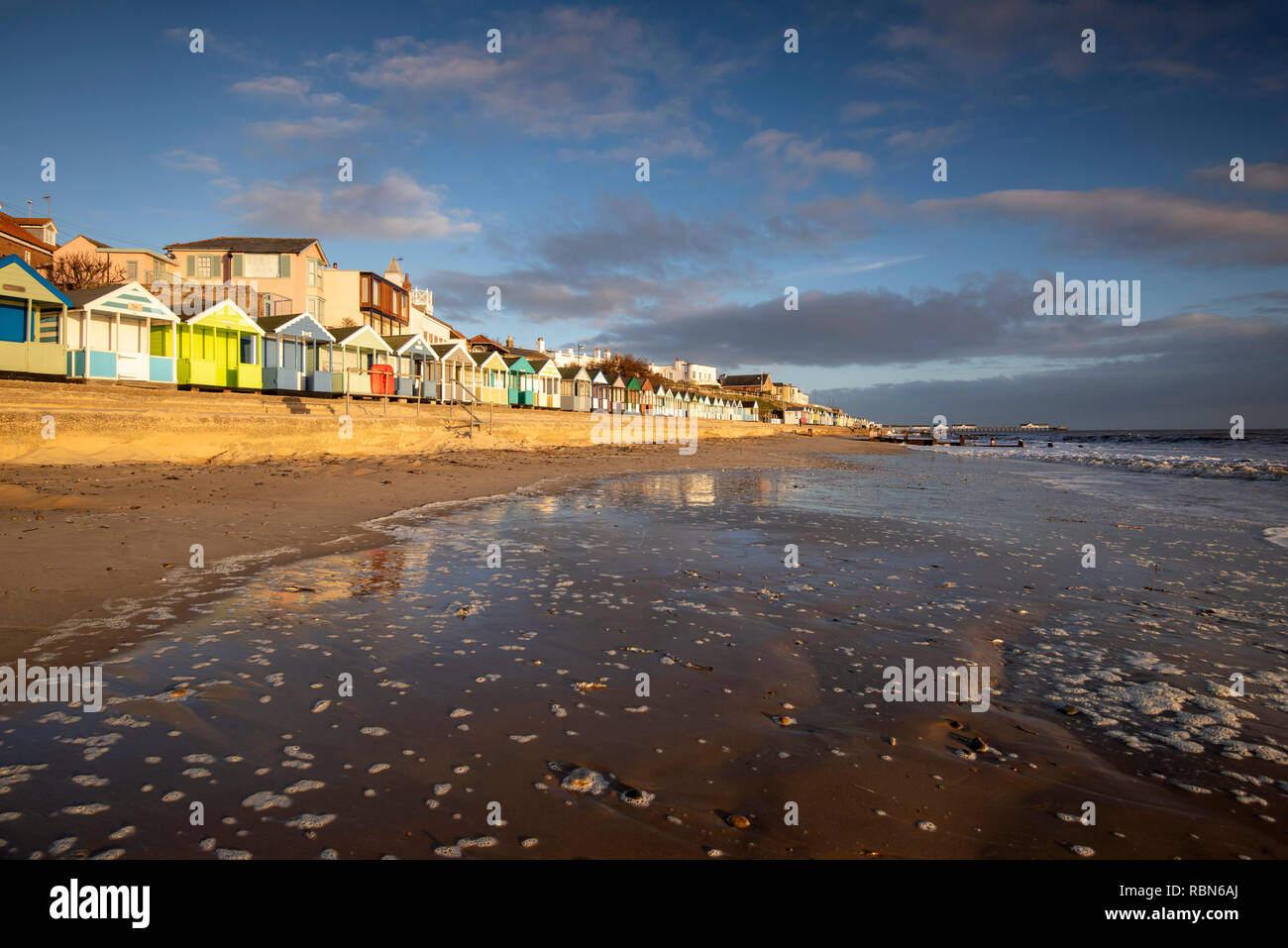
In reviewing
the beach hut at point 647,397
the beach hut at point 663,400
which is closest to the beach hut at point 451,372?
the beach hut at point 647,397

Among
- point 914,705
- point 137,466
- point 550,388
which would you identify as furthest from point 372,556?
point 550,388

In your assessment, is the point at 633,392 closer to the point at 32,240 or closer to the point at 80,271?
the point at 80,271

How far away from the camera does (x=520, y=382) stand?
2185 inches

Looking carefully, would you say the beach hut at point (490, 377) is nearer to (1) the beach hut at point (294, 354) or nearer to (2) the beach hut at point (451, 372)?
(2) the beach hut at point (451, 372)

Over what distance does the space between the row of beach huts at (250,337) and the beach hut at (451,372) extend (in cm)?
10

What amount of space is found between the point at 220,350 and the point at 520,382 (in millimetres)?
27630

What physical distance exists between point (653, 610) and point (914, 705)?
2.90 m

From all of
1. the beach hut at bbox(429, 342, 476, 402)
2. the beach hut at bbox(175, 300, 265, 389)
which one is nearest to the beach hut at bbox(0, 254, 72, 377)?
the beach hut at bbox(175, 300, 265, 389)

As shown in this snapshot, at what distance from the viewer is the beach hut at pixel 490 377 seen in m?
48.9

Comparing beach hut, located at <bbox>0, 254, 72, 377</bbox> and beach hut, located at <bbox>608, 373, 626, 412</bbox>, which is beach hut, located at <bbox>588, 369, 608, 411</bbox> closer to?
beach hut, located at <bbox>608, 373, 626, 412</bbox>

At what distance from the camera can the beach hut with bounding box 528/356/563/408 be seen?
5738 centimetres

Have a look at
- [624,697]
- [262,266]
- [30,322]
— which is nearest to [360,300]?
[262,266]

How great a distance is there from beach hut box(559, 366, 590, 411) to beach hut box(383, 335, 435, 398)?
62.2 ft

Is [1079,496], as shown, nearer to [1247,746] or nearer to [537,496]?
[537,496]
